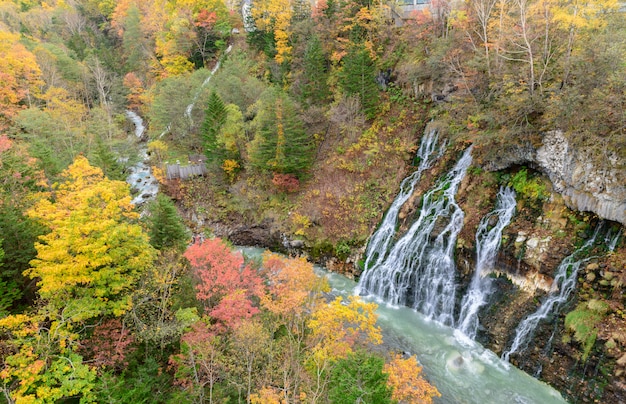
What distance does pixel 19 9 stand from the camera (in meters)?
63.6

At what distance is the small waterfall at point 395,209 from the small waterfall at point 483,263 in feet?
20.2

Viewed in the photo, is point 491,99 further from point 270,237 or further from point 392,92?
point 270,237

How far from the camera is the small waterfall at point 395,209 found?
78.4 ft

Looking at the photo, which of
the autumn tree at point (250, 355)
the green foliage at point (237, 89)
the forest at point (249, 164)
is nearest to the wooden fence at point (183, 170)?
the forest at point (249, 164)

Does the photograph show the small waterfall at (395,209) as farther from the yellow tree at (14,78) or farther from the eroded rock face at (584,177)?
the yellow tree at (14,78)

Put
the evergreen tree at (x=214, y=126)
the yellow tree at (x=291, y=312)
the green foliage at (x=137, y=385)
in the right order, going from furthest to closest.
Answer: the evergreen tree at (x=214, y=126) < the yellow tree at (x=291, y=312) < the green foliage at (x=137, y=385)

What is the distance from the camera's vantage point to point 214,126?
103 feet

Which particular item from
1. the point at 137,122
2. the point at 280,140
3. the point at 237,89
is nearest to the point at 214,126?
the point at 237,89

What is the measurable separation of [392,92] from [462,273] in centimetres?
1810

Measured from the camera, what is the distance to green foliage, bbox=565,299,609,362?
14195mm

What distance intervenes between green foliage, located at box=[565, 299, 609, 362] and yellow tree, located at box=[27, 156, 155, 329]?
729 inches

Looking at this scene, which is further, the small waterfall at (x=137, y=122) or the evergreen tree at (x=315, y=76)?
the small waterfall at (x=137, y=122)

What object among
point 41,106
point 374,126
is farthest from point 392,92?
point 41,106

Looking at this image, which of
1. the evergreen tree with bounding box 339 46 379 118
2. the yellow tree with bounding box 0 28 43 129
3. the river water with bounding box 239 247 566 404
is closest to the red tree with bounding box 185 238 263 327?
the river water with bounding box 239 247 566 404
